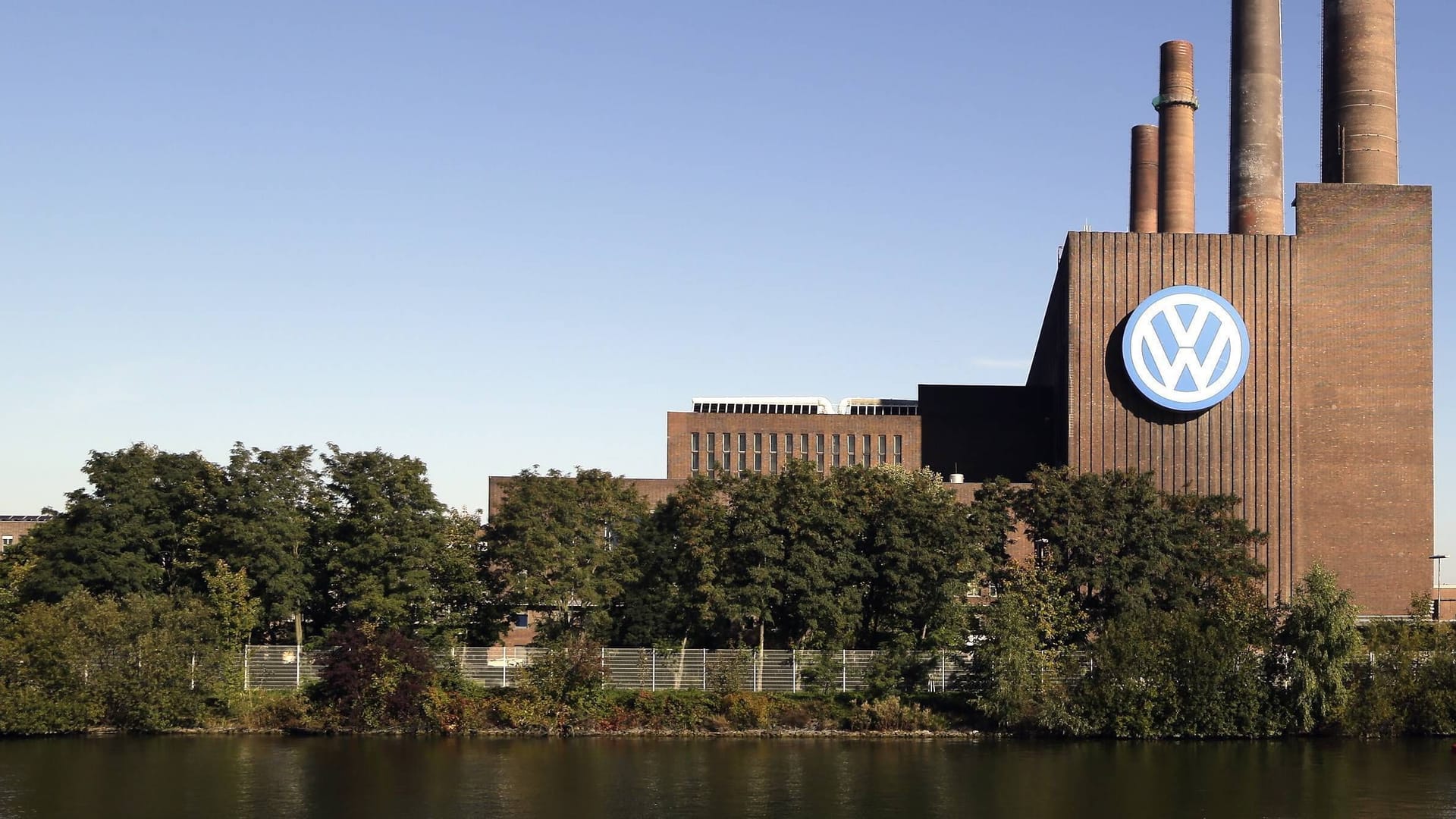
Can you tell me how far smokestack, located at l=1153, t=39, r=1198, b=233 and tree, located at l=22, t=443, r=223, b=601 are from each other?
64628 mm

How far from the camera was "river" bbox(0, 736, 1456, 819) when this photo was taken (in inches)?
1650

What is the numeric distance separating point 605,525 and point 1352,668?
29.2m

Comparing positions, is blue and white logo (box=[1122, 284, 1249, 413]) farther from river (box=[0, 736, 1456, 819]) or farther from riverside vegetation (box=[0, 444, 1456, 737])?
river (box=[0, 736, 1456, 819])

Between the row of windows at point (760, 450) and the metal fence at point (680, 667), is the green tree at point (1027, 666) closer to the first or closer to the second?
the metal fence at point (680, 667)

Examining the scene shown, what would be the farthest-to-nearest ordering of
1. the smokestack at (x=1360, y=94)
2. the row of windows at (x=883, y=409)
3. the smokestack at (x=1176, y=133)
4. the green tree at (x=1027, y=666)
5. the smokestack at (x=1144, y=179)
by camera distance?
the row of windows at (x=883, y=409)
the smokestack at (x=1144, y=179)
the smokestack at (x=1176, y=133)
the smokestack at (x=1360, y=94)
the green tree at (x=1027, y=666)

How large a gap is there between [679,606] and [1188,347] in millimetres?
37794

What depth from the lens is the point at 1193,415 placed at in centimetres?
8681

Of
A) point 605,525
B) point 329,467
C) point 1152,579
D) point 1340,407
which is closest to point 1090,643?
point 1152,579

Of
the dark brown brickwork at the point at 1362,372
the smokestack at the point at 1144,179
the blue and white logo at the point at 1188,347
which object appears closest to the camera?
the blue and white logo at the point at 1188,347

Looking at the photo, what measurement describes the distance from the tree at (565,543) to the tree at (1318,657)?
81.8 feet

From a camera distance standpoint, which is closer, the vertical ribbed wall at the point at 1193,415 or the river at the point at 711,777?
the river at the point at 711,777

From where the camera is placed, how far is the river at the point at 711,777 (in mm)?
41906

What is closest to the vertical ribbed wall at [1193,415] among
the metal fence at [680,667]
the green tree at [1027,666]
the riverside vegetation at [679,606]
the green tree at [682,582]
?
the riverside vegetation at [679,606]

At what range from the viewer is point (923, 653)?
61281 mm
